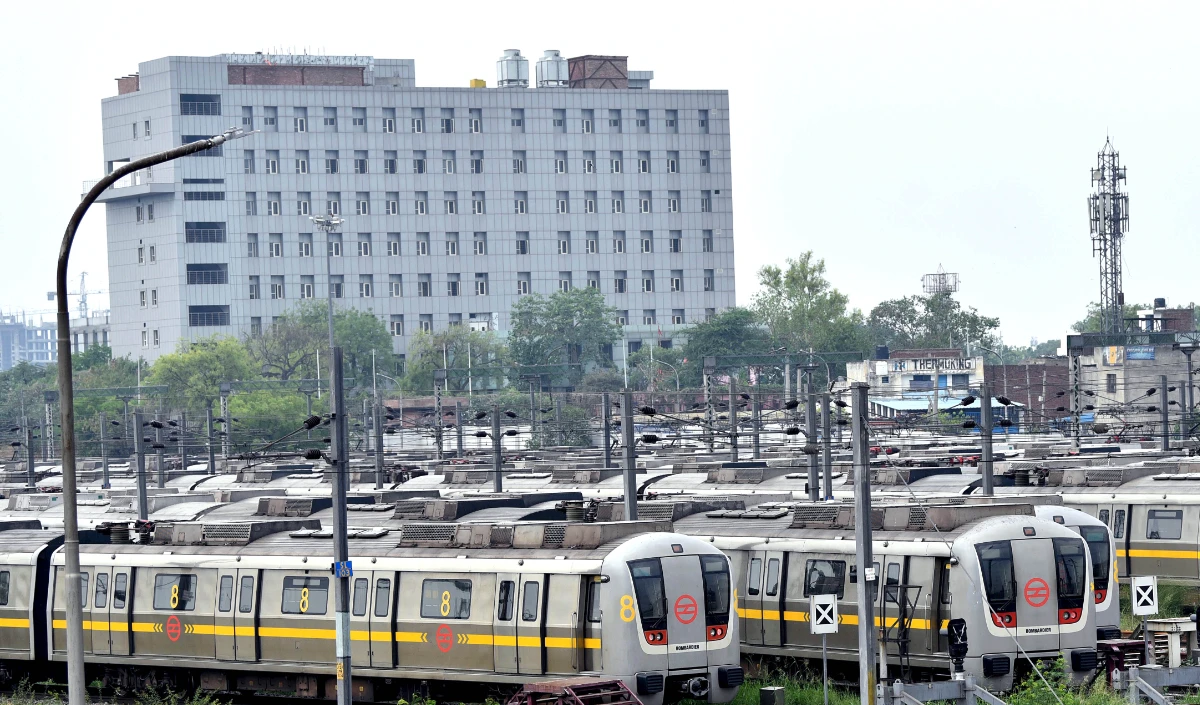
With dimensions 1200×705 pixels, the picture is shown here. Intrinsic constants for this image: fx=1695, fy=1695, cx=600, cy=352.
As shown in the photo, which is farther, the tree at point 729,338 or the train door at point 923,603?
the tree at point 729,338

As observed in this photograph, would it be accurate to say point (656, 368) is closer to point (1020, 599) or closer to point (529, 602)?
point (529, 602)

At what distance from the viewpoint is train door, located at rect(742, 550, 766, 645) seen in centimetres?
2669

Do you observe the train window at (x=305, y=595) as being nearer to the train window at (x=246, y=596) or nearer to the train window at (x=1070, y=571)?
the train window at (x=246, y=596)

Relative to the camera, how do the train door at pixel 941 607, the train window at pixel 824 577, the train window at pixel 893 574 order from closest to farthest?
the train door at pixel 941 607
the train window at pixel 893 574
the train window at pixel 824 577

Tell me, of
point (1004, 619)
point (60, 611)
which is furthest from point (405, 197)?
point (1004, 619)

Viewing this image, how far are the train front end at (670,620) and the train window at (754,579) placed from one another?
2.63 meters

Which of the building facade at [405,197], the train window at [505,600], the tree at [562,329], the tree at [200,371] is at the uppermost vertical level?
the building facade at [405,197]

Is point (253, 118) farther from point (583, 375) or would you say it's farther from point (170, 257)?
point (583, 375)

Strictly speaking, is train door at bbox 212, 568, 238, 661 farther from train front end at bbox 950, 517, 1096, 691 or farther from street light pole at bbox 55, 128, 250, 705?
train front end at bbox 950, 517, 1096, 691

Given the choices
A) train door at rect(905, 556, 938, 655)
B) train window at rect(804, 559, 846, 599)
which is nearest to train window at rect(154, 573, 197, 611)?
train window at rect(804, 559, 846, 599)

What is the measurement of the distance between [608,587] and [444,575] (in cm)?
312

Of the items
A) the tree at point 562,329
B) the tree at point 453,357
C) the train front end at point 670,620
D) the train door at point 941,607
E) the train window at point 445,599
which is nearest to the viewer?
the train front end at point 670,620

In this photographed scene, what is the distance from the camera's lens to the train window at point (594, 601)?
23.3 m

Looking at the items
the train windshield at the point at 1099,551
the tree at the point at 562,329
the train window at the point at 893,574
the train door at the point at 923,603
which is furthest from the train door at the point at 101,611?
the tree at the point at 562,329
